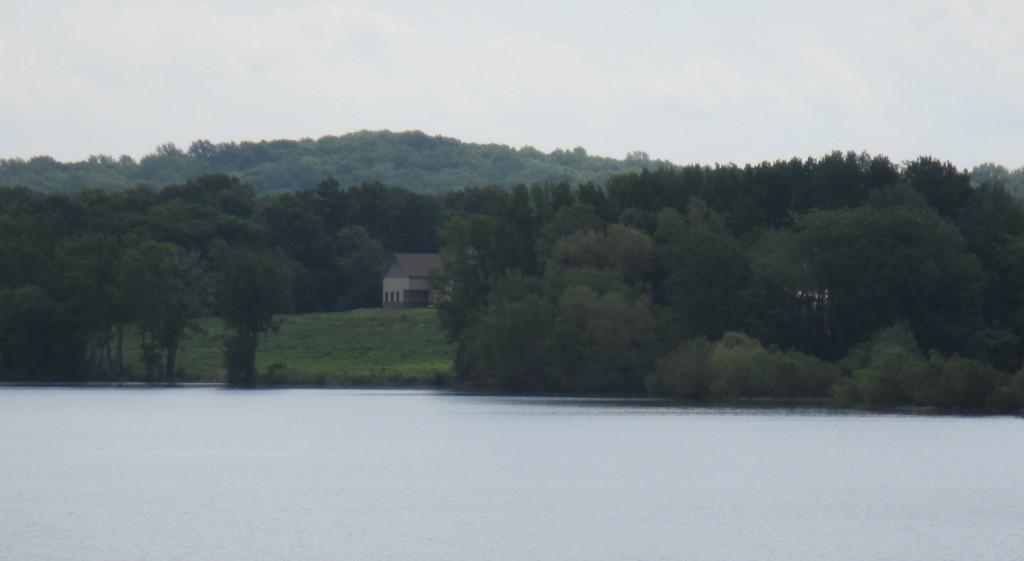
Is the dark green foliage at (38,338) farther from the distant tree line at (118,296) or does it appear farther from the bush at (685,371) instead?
the bush at (685,371)

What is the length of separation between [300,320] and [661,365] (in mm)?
44128

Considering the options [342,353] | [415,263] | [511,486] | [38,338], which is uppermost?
[415,263]

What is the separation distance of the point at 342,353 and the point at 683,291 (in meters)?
30.0

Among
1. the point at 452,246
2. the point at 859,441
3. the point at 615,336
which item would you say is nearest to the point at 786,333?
the point at 615,336

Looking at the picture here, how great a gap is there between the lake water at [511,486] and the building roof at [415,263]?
67.1 m

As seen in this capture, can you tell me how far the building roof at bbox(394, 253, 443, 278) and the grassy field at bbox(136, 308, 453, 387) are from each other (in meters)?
13.3

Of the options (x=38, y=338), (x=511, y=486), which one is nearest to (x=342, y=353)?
(x=38, y=338)

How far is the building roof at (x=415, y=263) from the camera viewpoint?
14816 cm

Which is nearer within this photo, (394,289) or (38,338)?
(38,338)

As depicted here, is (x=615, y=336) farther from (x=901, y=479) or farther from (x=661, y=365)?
(x=901, y=479)

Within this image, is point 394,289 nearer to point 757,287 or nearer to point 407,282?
point 407,282

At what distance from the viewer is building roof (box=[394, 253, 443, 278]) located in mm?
148163

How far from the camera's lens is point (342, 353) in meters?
117

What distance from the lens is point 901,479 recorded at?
4897 centimetres
